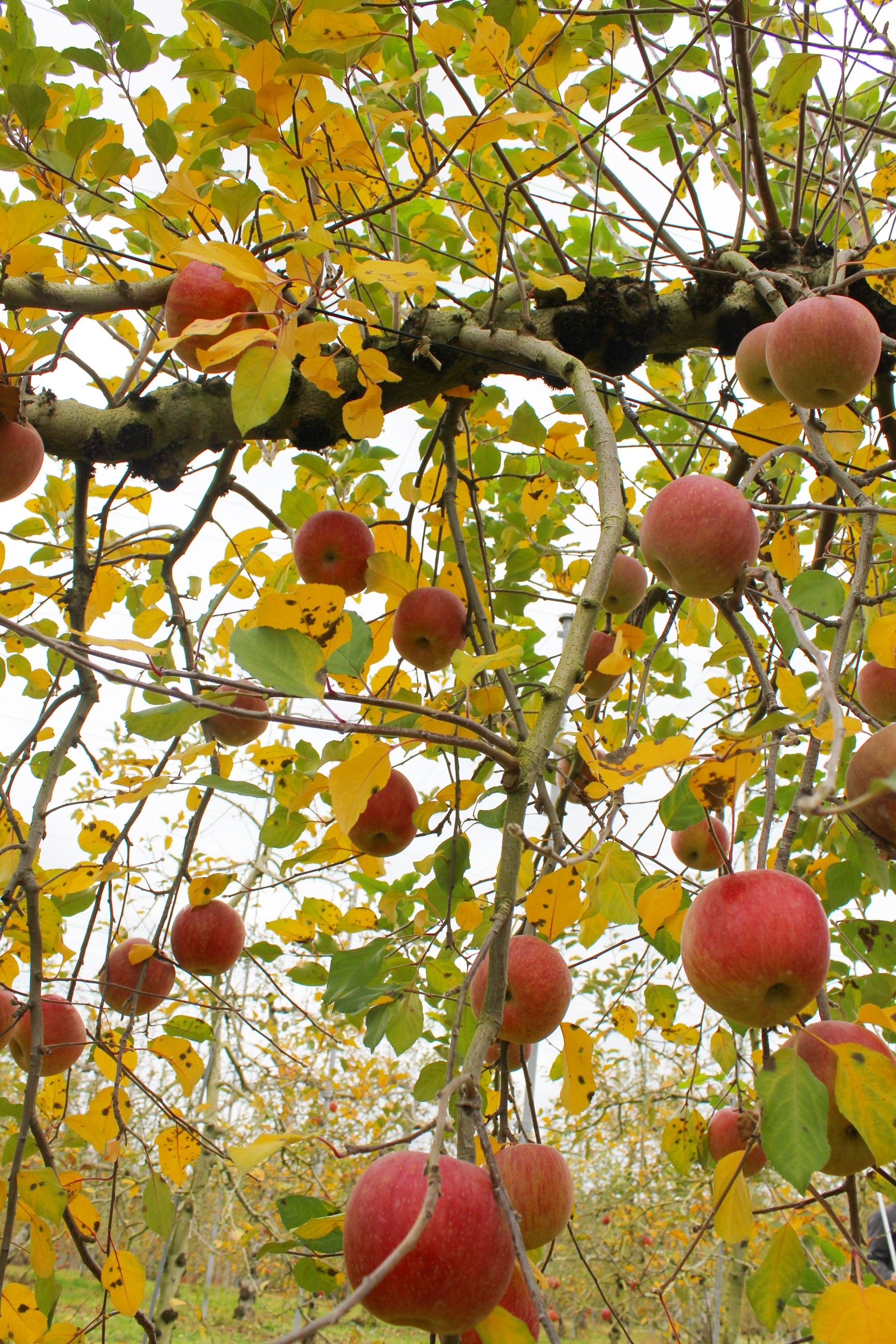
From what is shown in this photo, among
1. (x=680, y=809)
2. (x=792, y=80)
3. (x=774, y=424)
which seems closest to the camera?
(x=680, y=809)

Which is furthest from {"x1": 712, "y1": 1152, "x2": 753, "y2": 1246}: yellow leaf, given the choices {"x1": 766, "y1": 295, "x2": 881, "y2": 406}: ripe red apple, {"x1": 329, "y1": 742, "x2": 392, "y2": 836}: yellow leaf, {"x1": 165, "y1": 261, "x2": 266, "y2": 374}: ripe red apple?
{"x1": 165, "y1": 261, "x2": 266, "y2": 374}: ripe red apple

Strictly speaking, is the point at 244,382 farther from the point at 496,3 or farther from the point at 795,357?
the point at 496,3

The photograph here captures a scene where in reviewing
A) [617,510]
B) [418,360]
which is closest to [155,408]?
[418,360]

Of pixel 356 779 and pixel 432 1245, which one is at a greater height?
pixel 356 779

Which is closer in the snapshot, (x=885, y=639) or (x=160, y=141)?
(x=885, y=639)

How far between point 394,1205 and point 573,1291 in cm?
992

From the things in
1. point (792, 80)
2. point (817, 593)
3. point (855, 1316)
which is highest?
point (792, 80)

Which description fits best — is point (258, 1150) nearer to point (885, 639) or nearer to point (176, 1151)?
point (885, 639)

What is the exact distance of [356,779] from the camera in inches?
31.2

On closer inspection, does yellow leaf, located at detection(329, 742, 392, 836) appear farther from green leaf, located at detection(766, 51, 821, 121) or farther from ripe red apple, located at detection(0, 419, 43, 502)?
green leaf, located at detection(766, 51, 821, 121)

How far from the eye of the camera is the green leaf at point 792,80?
1567 millimetres

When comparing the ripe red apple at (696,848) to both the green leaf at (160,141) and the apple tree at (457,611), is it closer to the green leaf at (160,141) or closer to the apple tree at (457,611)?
the apple tree at (457,611)

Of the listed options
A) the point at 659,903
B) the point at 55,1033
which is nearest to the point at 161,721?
the point at 659,903

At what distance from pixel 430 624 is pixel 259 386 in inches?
26.4
